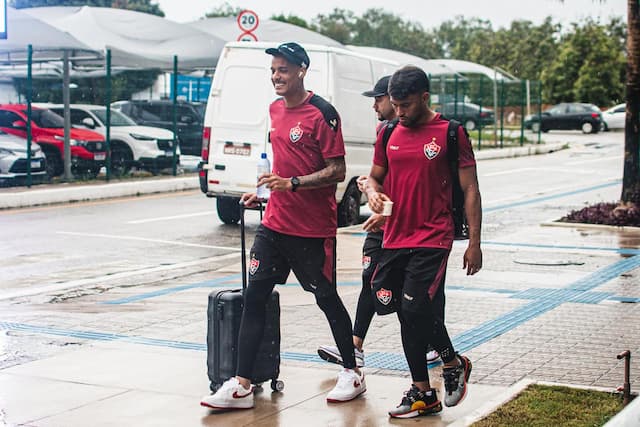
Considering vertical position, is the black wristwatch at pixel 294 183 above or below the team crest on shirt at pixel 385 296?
above

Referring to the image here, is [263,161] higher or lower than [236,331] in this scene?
higher

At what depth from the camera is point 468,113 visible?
4175cm

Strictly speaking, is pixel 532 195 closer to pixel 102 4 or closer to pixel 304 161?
pixel 304 161

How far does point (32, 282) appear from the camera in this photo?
436 inches

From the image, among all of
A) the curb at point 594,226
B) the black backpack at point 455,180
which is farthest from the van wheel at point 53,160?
the black backpack at point 455,180

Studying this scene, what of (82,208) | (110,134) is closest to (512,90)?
(110,134)

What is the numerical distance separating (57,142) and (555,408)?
1779 centimetres

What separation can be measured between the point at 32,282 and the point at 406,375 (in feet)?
17.7

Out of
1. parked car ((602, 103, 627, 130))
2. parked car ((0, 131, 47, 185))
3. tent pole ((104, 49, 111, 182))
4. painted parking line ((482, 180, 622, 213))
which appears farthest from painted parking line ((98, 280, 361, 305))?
parked car ((602, 103, 627, 130))

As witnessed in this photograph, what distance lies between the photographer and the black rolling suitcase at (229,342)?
6344mm

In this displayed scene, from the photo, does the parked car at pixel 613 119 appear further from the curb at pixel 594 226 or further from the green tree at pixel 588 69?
the curb at pixel 594 226

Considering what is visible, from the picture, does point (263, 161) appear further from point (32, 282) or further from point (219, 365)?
point (32, 282)

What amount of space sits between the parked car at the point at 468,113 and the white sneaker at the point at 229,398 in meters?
30.0

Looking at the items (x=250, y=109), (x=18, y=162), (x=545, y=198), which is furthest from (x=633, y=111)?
(x=18, y=162)
